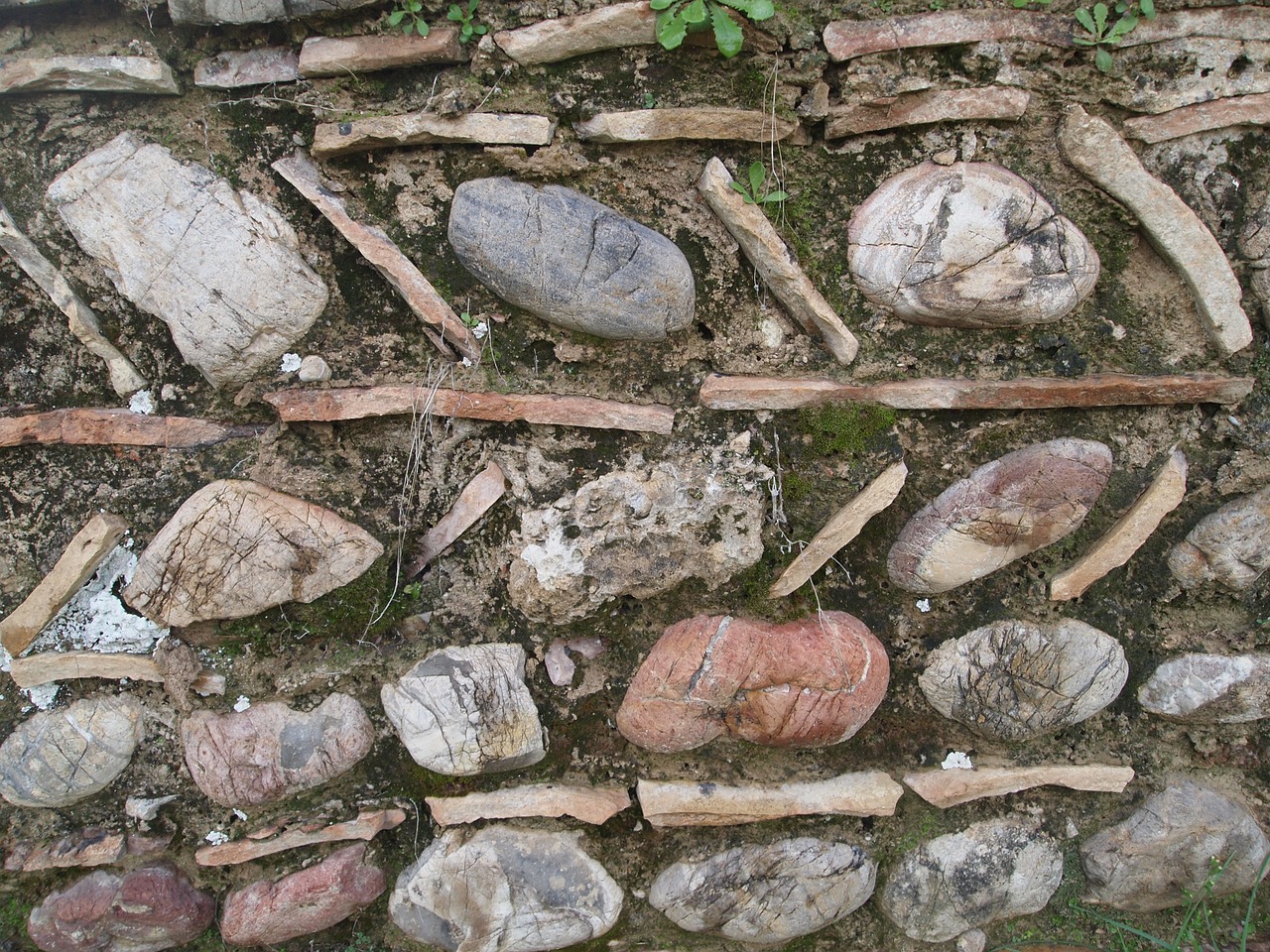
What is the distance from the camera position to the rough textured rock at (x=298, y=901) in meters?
2.44

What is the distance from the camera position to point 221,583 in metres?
2.30

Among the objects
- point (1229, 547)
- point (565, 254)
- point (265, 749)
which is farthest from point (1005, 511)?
point (265, 749)

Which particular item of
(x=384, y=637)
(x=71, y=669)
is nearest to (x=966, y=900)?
(x=384, y=637)

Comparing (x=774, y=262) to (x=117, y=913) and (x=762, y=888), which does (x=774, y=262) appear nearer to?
(x=762, y=888)

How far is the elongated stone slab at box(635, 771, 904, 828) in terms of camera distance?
2.47 m

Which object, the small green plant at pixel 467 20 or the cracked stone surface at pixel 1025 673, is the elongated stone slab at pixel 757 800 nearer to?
the cracked stone surface at pixel 1025 673

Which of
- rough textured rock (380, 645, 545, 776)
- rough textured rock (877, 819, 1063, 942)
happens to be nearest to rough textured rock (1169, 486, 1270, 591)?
rough textured rock (877, 819, 1063, 942)

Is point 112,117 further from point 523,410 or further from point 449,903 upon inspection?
point 449,903

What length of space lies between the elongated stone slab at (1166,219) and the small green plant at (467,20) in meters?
1.80

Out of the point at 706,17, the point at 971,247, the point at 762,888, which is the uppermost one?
the point at 706,17

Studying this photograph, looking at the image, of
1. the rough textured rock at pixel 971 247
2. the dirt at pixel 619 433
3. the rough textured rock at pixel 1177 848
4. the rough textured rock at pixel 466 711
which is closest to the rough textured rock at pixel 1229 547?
the dirt at pixel 619 433

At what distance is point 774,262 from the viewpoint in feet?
7.55

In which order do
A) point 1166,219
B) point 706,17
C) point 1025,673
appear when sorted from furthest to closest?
point 1025,673 → point 1166,219 → point 706,17

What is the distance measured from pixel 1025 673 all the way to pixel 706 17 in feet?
7.58
